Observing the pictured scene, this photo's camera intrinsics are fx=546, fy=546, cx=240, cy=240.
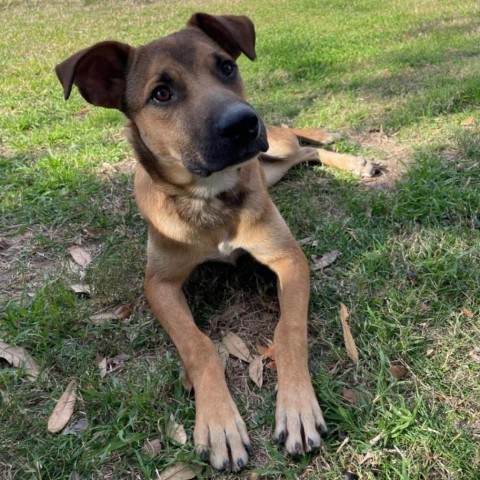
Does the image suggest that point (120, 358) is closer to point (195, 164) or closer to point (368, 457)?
point (195, 164)

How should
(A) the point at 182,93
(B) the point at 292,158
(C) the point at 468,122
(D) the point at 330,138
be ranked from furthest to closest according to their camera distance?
1. (D) the point at 330,138
2. (C) the point at 468,122
3. (B) the point at 292,158
4. (A) the point at 182,93

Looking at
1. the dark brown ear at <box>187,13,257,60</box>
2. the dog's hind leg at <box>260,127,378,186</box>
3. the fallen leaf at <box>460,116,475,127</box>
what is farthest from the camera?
the fallen leaf at <box>460,116,475,127</box>

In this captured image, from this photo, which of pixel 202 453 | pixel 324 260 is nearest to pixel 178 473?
pixel 202 453

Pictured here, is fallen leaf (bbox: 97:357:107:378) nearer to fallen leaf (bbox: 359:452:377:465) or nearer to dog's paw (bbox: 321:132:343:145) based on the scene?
fallen leaf (bbox: 359:452:377:465)

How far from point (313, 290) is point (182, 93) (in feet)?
4.55

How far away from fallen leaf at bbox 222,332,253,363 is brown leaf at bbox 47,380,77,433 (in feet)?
2.74

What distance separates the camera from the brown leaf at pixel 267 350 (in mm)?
2889

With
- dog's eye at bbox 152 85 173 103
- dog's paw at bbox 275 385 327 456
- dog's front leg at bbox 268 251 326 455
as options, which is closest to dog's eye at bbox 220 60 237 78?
dog's eye at bbox 152 85 173 103

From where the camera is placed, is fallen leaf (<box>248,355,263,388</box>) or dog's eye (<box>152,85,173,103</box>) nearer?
fallen leaf (<box>248,355,263,388</box>)

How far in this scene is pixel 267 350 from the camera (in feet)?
9.63


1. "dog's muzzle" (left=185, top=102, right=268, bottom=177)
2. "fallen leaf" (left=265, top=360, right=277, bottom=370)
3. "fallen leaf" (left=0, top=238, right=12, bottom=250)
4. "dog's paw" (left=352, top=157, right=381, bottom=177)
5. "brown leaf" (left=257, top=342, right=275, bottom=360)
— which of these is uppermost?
"dog's muzzle" (left=185, top=102, right=268, bottom=177)

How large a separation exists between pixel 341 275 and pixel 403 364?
0.84 m

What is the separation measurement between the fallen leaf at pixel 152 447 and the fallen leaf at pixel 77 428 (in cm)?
33

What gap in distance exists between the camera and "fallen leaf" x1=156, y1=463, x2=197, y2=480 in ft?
7.56
